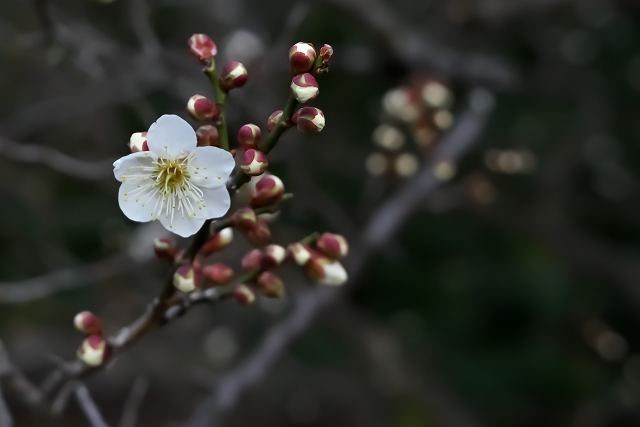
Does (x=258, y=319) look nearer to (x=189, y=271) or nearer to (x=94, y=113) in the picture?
(x=94, y=113)

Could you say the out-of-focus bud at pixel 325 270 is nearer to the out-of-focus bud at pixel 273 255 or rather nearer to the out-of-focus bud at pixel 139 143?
the out-of-focus bud at pixel 273 255

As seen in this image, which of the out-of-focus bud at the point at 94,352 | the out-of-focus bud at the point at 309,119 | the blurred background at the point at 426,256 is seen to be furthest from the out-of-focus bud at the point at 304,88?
the blurred background at the point at 426,256

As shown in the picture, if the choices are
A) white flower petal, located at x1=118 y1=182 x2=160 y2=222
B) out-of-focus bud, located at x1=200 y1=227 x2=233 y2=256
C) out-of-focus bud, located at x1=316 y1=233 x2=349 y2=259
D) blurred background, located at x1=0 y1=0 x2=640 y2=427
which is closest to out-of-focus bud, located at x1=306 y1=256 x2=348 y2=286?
out-of-focus bud, located at x1=316 y1=233 x2=349 y2=259

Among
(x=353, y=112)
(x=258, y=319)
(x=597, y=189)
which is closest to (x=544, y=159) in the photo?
(x=597, y=189)

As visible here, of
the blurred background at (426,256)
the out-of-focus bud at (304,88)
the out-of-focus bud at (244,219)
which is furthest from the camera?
the blurred background at (426,256)

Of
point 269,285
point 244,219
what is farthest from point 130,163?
point 269,285

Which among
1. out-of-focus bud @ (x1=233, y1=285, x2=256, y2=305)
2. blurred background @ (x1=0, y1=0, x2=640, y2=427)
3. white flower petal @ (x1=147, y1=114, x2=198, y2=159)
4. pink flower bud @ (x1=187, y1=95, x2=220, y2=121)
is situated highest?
blurred background @ (x1=0, y1=0, x2=640, y2=427)

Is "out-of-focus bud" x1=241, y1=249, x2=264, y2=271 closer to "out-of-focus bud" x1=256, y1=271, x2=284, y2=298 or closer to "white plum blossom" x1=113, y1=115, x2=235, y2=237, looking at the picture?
"out-of-focus bud" x1=256, y1=271, x2=284, y2=298
